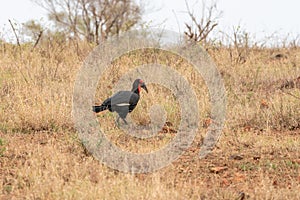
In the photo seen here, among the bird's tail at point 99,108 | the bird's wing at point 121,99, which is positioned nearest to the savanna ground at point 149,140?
the bird's tail at point 99,108

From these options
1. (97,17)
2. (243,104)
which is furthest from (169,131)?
(97,17)

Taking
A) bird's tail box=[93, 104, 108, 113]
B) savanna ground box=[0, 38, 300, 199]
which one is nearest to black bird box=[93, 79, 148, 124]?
bird's tail box=[93, 104, 108, 113]

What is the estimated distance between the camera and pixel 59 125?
19.9 feet

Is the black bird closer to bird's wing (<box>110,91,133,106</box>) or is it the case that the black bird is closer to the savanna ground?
bird's wing (<box>110,91,133,106</box>)

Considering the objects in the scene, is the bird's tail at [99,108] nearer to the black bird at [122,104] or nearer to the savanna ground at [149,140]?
the black bird at [122,104]

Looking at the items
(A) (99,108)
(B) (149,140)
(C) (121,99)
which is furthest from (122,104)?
(B) (149,140)

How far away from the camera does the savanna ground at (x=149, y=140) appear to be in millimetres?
3689

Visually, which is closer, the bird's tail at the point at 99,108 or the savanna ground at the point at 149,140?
the savanna ground at the point at 149,140

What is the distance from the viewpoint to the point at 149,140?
5602mm

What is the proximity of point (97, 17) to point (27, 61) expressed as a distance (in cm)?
997

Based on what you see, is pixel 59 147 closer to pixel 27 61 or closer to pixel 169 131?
pixel 169 131

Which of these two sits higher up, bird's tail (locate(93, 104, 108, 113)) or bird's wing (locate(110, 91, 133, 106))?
bird's wing (locate(110, 91, 133, 106))

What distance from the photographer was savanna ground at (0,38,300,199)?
3689mm

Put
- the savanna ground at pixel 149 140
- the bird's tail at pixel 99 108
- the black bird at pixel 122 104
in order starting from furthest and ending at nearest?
the bird's tail at pixel 99 108 < the black bird at pixel 122 104 < the savanna ground at pixel 149 140
